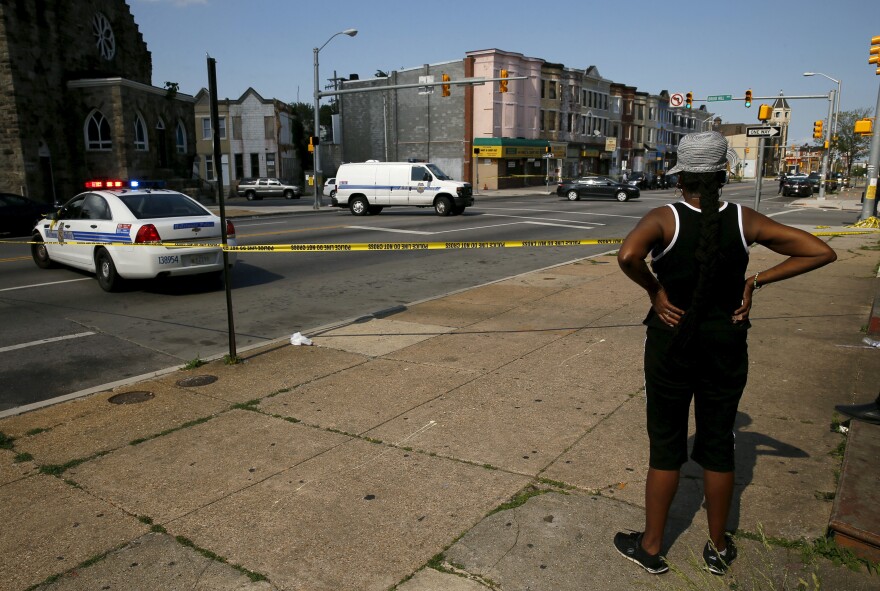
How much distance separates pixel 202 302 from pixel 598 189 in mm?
33873

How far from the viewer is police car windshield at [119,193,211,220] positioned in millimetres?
10781

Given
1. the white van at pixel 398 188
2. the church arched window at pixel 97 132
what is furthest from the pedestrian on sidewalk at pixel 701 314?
the church arched window at pixel 97 132

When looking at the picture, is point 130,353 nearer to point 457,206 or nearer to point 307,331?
point 307,331

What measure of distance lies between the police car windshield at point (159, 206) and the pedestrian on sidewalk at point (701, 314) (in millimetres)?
9352

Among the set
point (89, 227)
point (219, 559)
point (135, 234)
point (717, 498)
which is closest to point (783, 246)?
point (717, 498)

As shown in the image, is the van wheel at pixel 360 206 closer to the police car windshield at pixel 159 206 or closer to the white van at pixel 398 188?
the white van at pixel 398 188

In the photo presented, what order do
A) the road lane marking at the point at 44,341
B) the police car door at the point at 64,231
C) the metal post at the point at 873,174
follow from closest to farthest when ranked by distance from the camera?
the road lane marking at the point at 44,341 → the police car door at the point at 64,231 → the metal post at the point at 873,174

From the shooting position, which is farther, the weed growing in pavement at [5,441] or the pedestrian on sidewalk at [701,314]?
the weed growing in pavement at [5,441]

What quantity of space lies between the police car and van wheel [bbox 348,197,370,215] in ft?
52.9

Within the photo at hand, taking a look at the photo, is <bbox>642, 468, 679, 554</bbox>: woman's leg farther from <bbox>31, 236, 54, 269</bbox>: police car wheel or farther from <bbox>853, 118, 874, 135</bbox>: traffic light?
<bbox>853, 118, 874, 135</bbox>: traffic light

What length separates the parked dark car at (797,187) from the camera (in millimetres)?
48000

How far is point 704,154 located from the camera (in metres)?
3.08

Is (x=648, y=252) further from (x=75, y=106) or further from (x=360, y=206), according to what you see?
(x=75, y=106)

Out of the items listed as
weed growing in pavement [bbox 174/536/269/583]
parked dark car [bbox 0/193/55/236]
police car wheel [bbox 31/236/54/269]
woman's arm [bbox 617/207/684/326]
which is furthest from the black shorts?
parked dark car [bbox 0/193/55/236]
